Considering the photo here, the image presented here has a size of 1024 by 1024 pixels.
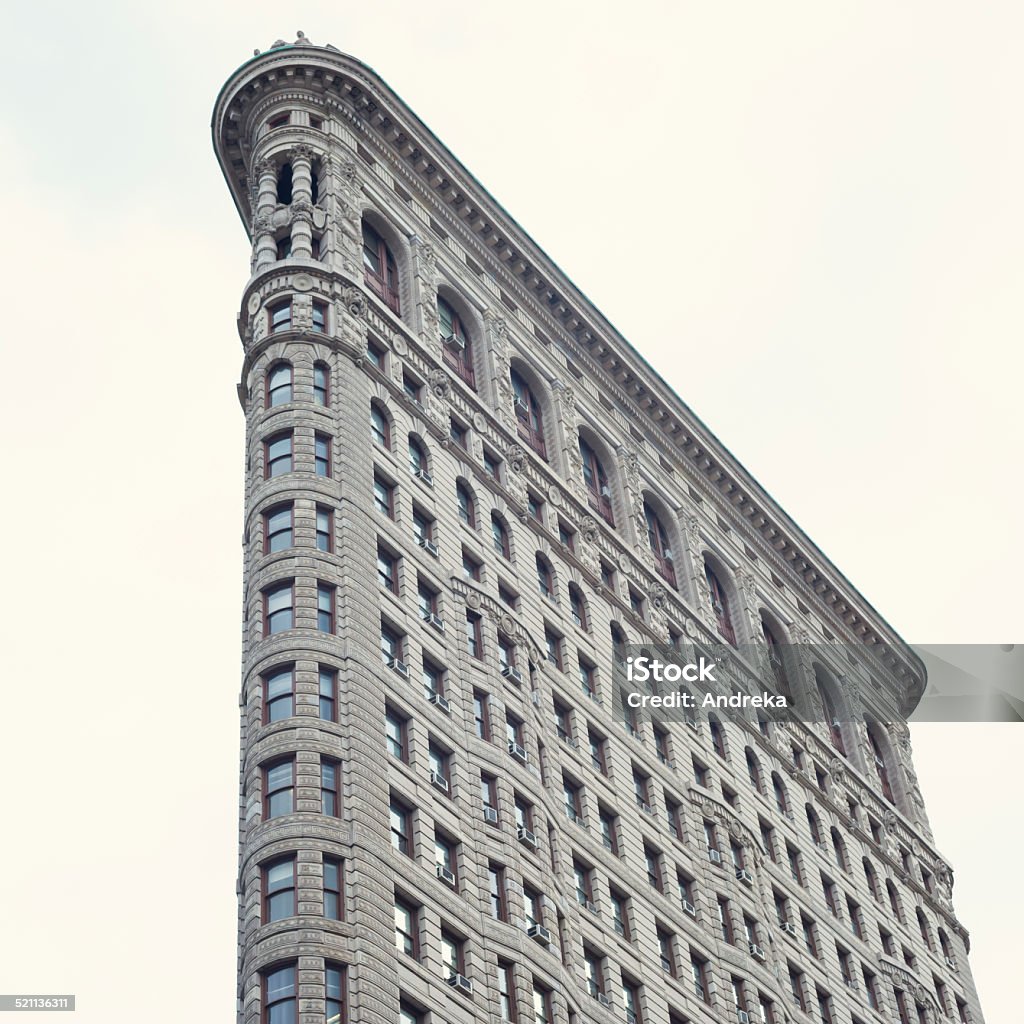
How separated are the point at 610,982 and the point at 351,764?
1364 centimetres

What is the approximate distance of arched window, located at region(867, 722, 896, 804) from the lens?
112 metres

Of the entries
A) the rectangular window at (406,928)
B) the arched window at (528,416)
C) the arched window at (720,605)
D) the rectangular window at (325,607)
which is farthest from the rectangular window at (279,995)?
the arched window at (720,605)

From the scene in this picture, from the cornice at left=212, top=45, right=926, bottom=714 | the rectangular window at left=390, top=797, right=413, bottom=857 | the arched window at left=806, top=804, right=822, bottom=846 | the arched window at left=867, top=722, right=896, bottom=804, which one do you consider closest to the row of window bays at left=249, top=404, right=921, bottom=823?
the rectangular window at left=390, top=797, right=413, bottom=857

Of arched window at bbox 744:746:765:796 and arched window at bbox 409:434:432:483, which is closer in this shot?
arched window at bbox 409:434:432:483

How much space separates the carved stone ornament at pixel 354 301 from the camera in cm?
8575

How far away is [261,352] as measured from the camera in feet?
272

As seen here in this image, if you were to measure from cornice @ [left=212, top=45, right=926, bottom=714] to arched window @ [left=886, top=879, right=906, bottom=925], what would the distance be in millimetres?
18491

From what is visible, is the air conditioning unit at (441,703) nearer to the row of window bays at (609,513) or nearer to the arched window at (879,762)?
the row of window bays at (609,513)

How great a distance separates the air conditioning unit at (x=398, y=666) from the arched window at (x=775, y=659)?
1414 inches

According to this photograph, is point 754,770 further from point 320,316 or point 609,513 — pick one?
point 320,316

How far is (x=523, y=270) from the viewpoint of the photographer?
335 ft

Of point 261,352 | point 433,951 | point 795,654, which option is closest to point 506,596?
point 261,352

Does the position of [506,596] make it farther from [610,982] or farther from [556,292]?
[556,292]

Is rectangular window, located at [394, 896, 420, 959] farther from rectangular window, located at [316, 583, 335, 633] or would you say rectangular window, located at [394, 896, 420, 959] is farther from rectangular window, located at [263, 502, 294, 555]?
rectangular window, located at [263, 502, 294, 555]
